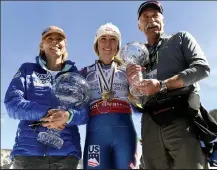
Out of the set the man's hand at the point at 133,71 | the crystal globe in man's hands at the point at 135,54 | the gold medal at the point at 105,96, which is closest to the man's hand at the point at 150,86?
the man's hand at the point at 133,71

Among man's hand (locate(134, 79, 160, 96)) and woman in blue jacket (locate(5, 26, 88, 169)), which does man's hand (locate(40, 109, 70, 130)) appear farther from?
man's hand (locate(134, 79, 160, 96))

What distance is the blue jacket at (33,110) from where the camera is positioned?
324 centimetres

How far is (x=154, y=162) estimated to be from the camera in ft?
9.77

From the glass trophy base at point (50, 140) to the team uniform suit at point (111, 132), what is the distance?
0.38m

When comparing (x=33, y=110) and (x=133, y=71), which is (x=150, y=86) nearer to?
(x=133, y=71)

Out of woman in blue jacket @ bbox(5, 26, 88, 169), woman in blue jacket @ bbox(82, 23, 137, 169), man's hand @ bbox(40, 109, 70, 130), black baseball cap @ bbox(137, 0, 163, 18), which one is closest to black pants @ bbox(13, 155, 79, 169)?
woman in blue jacket @ bbox(5, 26, 88, 169)

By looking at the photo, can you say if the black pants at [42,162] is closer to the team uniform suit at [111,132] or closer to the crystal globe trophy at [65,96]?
the crystal globe trophy at [65,96]

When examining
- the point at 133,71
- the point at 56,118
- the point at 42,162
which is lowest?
the point at 42,162

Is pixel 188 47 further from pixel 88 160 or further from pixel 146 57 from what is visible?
pixel 88 160

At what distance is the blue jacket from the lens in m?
3.24

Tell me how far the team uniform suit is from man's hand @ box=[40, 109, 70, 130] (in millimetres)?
500

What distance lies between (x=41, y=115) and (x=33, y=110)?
0.11 metres

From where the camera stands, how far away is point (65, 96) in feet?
10.9

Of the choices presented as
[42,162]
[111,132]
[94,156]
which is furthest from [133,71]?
[42,162]
